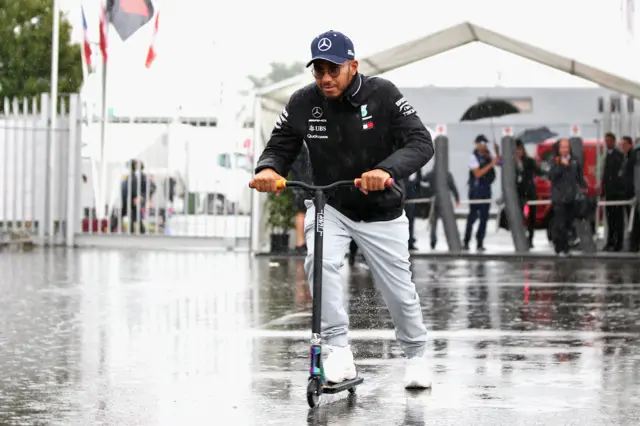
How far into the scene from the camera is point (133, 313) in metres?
12.7

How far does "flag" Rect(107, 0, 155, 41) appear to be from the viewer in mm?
29062

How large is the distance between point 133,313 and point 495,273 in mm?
6954

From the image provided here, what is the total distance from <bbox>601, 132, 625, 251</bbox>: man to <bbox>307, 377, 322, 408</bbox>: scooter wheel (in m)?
16.5

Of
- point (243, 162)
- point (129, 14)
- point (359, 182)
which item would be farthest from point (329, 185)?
point (129, 14)

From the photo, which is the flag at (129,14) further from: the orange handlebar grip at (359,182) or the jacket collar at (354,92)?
the orange handlebar grip at (359,182)

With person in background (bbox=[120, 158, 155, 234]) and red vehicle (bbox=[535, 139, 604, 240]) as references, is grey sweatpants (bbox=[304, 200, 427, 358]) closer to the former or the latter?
red vehicle (bbox=[535, 139, 604, 240])

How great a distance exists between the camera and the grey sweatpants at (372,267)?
25.1 feet

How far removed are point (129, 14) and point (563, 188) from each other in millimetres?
10049

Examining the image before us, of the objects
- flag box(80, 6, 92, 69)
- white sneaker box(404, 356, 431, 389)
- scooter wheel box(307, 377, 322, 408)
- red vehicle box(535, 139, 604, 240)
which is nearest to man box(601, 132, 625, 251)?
red vehicle box(535, 139, 604, 240)

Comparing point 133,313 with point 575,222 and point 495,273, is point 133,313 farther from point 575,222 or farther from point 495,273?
point 575,222

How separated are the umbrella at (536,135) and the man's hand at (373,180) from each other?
17618 mm

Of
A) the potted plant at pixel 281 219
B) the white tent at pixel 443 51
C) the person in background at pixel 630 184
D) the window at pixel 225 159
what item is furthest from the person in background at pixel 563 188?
the window at pixel 225 159

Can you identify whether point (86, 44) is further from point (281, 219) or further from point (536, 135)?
point (536, 135)

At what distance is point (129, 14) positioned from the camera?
29.2 meters
